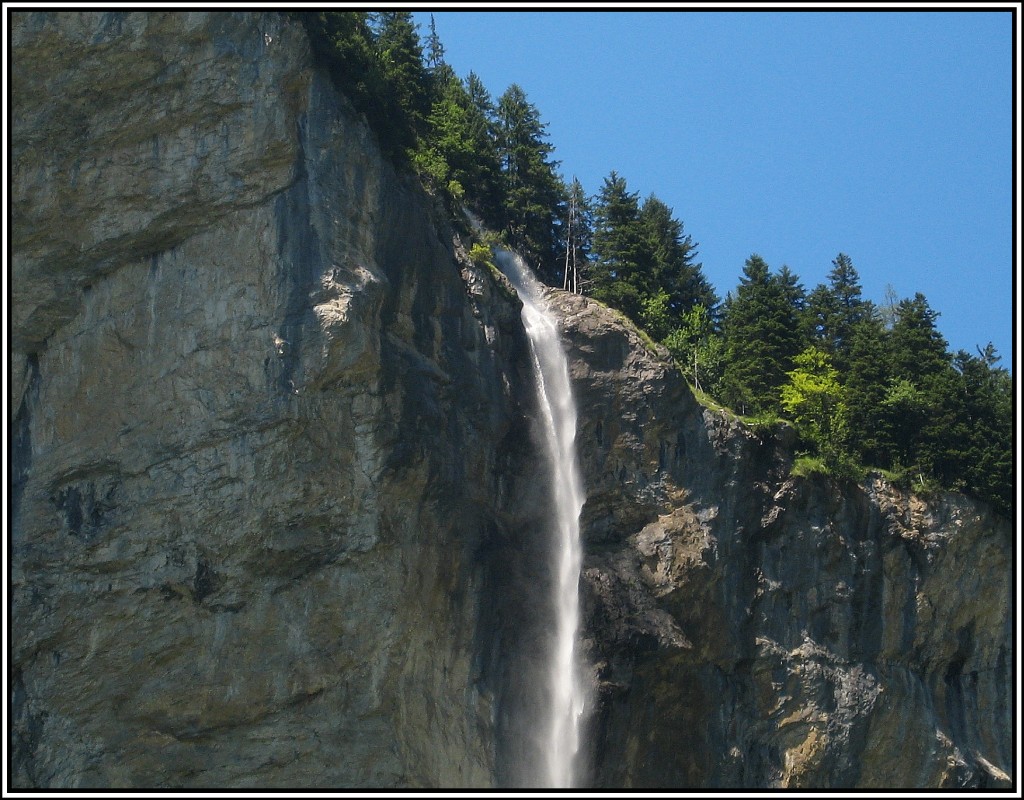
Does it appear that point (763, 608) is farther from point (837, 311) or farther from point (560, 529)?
point (837, 311)

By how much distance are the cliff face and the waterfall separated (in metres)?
0.53

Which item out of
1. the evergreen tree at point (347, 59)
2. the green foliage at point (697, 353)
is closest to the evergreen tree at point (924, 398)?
the green foliage at point (697, 353)

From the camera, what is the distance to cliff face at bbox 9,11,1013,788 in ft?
100

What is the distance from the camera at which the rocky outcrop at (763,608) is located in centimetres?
3566

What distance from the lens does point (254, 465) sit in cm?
3077

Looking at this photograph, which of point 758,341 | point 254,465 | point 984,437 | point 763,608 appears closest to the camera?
point 254,465

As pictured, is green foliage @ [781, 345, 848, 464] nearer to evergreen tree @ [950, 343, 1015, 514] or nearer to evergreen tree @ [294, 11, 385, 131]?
evergreen tree @ [950, 343, 1015, 514]

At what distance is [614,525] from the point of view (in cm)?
3734

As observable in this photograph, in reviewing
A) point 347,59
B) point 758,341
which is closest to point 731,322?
point 758,341

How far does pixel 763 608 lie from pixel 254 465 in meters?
13.5

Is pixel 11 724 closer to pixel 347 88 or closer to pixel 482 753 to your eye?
pixel 482 753

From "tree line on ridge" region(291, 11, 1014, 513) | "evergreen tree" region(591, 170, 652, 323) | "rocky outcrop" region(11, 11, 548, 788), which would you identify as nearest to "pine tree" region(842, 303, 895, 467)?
"tree line on ridge" region(291, 11, 1014, 513)

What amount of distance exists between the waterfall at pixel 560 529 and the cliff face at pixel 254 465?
0.53 meters
